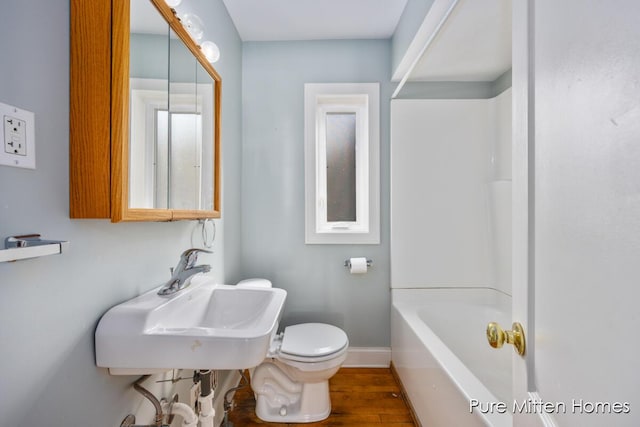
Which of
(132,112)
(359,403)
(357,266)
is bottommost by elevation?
(359,403)

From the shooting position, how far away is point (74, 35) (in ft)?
2.46

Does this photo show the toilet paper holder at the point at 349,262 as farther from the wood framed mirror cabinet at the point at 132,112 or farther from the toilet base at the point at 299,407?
the wood framed mirror cabinet at the point at 132,112

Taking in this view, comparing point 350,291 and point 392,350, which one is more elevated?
point 350,291

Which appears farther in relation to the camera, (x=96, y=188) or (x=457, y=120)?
(x=457, y=120)

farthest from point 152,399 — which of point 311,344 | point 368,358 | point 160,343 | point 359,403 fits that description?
point 368,358

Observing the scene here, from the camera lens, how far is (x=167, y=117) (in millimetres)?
1108

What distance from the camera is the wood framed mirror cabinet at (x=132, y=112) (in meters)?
0.76

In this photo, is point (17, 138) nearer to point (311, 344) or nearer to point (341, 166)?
point (311, 344)

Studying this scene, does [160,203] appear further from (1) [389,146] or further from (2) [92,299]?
(1) [389,146]

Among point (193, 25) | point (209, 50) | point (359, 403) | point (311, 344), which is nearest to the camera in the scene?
point (193, 25)

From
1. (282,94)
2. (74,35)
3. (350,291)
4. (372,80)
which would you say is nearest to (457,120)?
(372,80)

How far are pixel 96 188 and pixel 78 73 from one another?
293 millimetres

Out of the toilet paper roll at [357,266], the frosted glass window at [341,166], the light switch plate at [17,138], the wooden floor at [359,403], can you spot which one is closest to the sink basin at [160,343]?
the light switch plate at [17,138]

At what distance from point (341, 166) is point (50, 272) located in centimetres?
196
